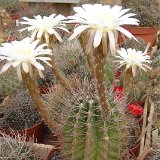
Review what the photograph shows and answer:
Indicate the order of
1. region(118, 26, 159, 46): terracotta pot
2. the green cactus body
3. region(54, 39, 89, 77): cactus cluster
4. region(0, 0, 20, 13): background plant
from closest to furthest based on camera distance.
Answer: the green cactus body < region(54, 39, 89, 77): cactus cluster < region(118, 26, 159, 46): terracotta pot < region(0, 0, 20, 13): background plant

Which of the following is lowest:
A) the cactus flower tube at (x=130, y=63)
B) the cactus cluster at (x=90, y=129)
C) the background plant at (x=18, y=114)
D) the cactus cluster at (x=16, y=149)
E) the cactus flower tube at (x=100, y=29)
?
the cactus cluster at (x=16, y=149)

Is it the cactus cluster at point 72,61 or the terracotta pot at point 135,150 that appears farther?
the cactus cluster at point 72,61

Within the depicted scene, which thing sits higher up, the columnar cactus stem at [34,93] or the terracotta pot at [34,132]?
the columnar cactus stem at [34,93]

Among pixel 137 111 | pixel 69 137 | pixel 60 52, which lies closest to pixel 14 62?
pixel 69 137

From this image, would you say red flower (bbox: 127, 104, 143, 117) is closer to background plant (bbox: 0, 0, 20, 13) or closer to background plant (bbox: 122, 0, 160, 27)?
background plant (bbox: 122, 0, 160, 27)

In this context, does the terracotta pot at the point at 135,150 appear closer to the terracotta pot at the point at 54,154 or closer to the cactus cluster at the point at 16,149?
the terracotta pot at the point at 54,154

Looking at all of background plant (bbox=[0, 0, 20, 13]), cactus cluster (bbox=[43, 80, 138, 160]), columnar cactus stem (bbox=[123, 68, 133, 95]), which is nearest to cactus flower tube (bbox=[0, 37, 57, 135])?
cactus cluster (bbox=[43, 80, 138, 160])

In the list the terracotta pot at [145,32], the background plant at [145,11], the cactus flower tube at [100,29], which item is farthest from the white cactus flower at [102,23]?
the background plant at [145,11]

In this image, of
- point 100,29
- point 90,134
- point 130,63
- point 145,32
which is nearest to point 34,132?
point 130,63

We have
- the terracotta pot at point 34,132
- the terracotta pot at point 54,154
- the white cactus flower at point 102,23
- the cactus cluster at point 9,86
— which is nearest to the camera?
the white cactus flower at point 102,23

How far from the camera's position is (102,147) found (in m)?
1.39

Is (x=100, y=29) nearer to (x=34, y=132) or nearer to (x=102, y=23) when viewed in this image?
(x=102, y=23)

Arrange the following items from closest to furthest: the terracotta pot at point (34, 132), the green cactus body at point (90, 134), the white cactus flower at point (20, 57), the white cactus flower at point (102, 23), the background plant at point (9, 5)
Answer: the white cactus flower at point (102, 23) → the white cactus flower at point (20, 57) → the green cactus body at point (90, 134) → the terracotta pot at point (34, 132) → the background plant at point (9, 5)

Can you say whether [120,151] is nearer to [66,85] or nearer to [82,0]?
[66,85]
